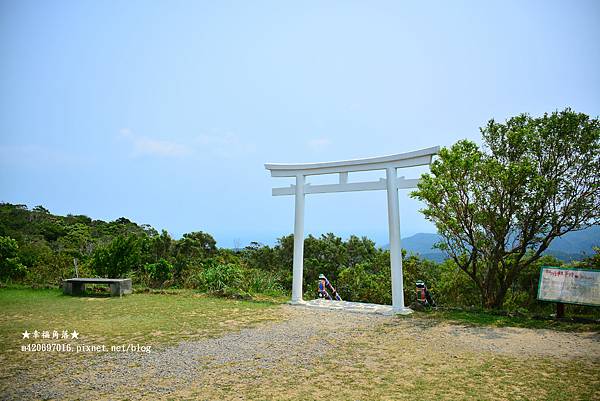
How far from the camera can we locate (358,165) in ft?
31.2

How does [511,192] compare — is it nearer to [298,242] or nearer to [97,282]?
[298,242]

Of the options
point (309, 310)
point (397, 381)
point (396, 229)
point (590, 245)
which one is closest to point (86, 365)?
point (397, 381)

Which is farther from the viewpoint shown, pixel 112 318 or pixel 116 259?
pixel 116 259

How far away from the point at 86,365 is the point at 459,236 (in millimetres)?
6680

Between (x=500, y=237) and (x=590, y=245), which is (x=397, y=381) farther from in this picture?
(x=590, y=245)

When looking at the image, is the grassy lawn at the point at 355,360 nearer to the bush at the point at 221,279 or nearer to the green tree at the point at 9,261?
the bush at the point at 221,279

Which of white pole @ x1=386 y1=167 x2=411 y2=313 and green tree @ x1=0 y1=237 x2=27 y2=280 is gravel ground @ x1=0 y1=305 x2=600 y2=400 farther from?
green tree @ x1=0 y1=237 x2=27 y2=280

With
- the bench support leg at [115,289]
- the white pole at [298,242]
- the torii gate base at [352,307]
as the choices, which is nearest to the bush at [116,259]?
A: the bench support leg at [115,289]

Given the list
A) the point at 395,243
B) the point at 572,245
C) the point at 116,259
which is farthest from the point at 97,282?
the point at 572,245

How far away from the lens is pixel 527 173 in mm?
7684

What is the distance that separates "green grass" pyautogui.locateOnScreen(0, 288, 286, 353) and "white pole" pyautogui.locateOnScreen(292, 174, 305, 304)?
0.63 metres

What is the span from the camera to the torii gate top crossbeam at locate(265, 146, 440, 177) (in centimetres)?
866

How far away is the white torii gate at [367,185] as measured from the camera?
342 inches

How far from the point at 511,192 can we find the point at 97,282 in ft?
31.3
